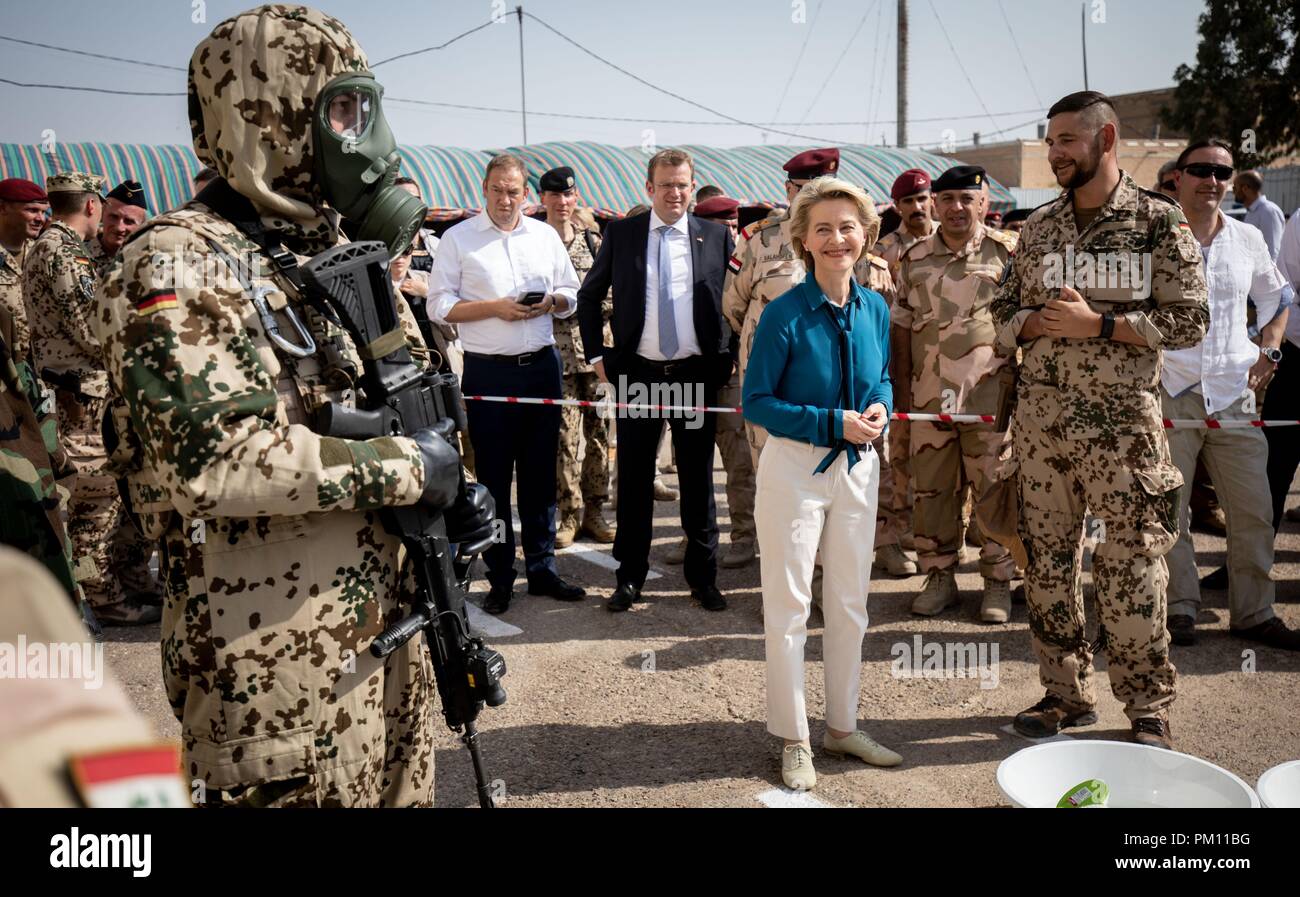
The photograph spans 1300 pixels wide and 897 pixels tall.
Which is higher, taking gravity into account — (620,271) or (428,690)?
(620,271)

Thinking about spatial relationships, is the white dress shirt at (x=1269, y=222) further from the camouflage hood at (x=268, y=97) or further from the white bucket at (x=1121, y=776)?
the camouflage hood at (x=268, y=97)

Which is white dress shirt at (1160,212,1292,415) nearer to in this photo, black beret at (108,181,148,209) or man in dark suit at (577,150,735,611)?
man in dark suit at (577,150,735,611)

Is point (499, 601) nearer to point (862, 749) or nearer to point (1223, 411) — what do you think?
point (862, 749)

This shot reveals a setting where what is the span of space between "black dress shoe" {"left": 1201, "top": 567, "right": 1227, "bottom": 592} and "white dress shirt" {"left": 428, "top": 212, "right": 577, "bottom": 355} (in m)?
4.25

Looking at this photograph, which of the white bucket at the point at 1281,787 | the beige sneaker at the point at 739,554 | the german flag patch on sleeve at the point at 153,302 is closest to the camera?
the german flag patch on sleeve at the point at 153,302

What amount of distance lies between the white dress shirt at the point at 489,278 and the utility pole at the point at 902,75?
21698mm

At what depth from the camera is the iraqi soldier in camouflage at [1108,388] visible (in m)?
3.84

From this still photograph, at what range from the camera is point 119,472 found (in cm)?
214

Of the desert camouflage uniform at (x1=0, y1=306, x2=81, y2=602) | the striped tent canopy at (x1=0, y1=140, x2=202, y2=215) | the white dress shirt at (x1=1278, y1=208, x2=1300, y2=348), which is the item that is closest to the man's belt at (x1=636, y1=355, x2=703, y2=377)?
the desert camouflage uniform at (x1=0, y1=306, x2=81, y2=602)

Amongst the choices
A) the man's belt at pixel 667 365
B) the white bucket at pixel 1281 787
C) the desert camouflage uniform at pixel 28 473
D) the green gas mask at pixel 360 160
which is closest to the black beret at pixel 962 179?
the man's belt at pixel 667 365

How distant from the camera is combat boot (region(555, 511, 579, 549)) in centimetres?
725
